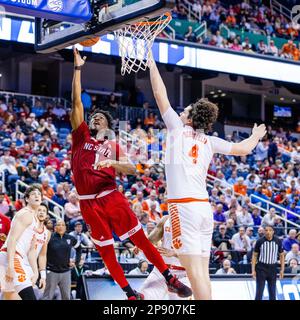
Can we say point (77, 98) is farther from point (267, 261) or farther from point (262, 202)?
point (262, 202)

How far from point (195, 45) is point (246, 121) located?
6.90m

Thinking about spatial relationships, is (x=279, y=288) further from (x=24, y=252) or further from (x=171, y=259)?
(x=24, y=252)

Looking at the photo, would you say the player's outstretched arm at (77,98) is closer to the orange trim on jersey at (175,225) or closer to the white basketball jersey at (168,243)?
the orange trim on jersey at (175,225)

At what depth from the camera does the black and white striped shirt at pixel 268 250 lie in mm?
13930

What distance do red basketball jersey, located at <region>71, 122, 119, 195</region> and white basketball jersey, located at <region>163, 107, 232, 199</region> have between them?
93 centimetres

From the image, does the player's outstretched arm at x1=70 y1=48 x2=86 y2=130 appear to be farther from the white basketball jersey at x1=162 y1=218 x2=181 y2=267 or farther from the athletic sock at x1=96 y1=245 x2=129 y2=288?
the white basketball jersey at x1=162 y1=218 x2=181 y2=267

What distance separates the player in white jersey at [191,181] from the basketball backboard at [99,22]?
648 mm

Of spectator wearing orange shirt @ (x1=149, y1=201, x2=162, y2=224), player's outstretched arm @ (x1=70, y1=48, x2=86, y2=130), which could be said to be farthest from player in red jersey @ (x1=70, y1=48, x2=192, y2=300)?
spectator wearing orange shirt @ (x1=149, y1=201, x2=162, y2=224)

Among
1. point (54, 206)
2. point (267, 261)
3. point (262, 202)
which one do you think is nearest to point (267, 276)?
point (267, 261)

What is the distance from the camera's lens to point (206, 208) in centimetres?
685

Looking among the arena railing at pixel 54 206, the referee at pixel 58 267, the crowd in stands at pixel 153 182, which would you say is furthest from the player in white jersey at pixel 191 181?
the arena railing at pixel 54 206

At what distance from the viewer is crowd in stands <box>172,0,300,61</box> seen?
1016 inches

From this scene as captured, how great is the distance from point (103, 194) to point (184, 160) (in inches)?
45.0
